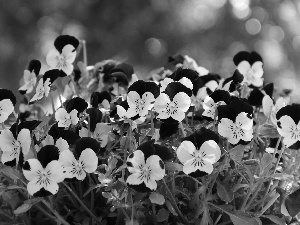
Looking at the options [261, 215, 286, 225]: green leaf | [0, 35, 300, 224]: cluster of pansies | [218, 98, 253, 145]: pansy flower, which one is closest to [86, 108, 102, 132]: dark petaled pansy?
[0, 35, 300, 224]: cluster of pansies

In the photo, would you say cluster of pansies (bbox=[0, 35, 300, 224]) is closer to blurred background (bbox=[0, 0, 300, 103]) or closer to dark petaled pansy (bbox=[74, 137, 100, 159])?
dark petaled pansy (bbox=[74, 137, 100, 159])

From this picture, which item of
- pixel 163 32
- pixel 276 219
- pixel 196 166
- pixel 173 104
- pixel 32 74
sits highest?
pixel 163 32

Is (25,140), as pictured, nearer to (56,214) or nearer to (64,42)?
(56,214)

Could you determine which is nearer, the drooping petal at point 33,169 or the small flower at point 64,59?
the drooping petal at point 33,169

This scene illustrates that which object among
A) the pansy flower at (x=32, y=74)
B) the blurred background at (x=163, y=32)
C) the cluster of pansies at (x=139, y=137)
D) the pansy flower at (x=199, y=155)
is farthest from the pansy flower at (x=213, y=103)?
the blurred background at (x=163, y=32)

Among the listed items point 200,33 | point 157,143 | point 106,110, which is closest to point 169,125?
point 157,143

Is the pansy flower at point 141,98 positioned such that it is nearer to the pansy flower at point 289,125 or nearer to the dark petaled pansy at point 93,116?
the dark petaled pansy at point 93,116

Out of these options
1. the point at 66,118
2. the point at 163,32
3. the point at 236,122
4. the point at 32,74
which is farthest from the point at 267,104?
the point at 163,32
